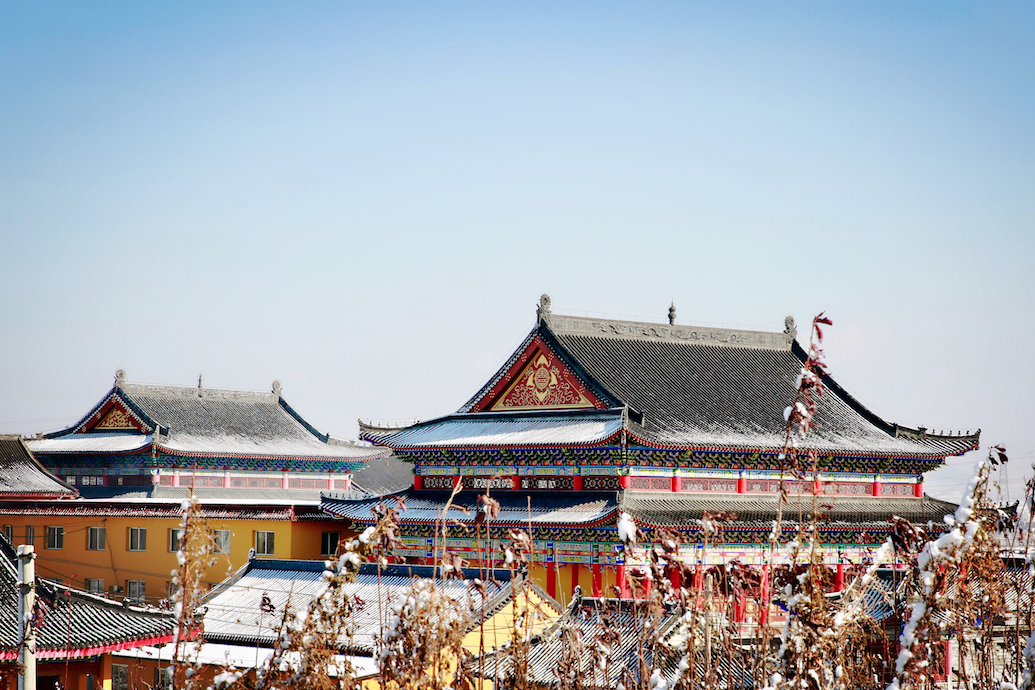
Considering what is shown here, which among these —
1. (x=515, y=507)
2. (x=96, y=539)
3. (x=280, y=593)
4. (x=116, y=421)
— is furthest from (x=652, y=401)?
(x=116, y=421)

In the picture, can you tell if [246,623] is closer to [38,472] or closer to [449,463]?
[449,463]

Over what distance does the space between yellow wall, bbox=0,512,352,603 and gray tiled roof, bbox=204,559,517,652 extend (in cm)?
481

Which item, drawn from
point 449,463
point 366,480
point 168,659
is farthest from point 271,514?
point 366,480

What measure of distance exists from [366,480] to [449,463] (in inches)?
1301

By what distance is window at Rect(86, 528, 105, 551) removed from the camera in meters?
32.2

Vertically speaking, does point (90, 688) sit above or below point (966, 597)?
below

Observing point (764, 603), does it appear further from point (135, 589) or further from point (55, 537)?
point (55, 537)

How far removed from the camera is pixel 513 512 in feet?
85.8

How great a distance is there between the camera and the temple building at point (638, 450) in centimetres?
2516

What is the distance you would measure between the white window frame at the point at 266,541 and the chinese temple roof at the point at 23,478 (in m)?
9.87

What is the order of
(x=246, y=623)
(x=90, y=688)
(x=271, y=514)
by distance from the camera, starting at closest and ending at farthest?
1. (x=90, y=688)
2. (x=246, y=623)
3. (x=271, y=514)

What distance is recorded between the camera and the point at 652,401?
27.2 m

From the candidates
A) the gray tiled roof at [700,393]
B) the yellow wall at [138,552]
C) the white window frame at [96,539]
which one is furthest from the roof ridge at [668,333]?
the white window frame at [96,539]

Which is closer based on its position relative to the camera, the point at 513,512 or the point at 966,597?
the point at 966,597
